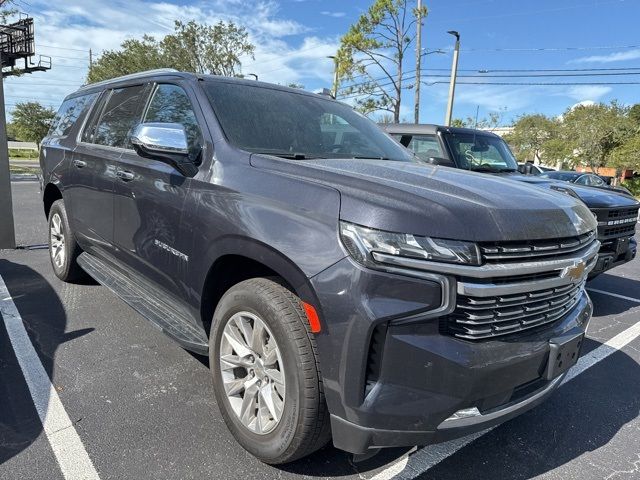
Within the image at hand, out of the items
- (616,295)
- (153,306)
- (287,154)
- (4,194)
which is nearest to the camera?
(287,154)

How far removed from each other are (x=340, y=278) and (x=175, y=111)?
1938mm

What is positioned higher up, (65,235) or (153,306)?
(65,235)

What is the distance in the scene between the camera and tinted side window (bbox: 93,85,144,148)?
3527 millimetres

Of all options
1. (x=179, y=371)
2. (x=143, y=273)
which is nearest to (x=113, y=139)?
(x=143, y=273)

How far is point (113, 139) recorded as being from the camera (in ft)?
12.2

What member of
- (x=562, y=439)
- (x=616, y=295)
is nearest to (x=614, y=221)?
(x=616, y=295)

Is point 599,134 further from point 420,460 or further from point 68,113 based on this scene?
point 420,460

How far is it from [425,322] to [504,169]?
226 inches

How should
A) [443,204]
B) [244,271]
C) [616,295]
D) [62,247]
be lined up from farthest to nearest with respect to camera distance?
[616,295] → [62,247] → [244,271] → [443,204]

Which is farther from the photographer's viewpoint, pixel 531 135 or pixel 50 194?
pixel 531 135

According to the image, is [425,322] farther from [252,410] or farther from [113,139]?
[113,139]

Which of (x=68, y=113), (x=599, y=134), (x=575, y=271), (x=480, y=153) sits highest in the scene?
(x=599, y=134)

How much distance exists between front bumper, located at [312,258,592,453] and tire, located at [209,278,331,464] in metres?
0.11

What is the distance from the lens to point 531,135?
55.6m
